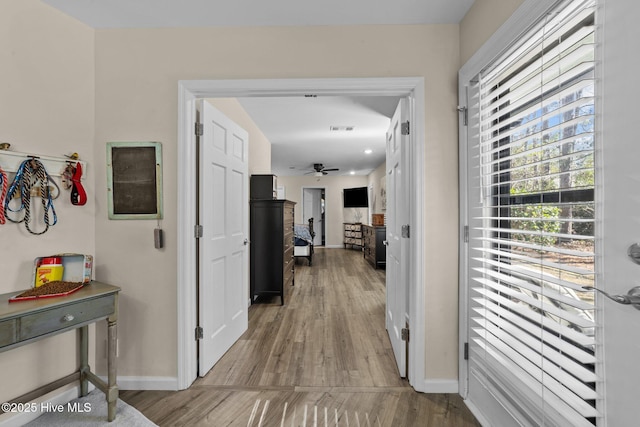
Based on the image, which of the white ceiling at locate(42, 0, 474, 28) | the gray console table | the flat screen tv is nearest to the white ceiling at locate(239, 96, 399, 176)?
the white ceiling at locate(42, 0, 474, 28)

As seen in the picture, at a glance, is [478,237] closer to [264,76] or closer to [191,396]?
[264,76]

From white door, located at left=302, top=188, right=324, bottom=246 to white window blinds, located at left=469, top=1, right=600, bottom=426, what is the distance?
8815 millimetres

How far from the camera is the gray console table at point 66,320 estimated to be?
4.29 ft

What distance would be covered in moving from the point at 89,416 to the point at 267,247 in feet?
7.57

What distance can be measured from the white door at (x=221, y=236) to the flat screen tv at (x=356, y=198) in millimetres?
7064

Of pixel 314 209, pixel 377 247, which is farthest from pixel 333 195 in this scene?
pixel 377 247

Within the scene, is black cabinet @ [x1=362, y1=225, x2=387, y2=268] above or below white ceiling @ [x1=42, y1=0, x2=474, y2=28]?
below

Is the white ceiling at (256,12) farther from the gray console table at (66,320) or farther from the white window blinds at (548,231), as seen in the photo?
the gray console table at (66,320)

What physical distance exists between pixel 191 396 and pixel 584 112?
8.18ft

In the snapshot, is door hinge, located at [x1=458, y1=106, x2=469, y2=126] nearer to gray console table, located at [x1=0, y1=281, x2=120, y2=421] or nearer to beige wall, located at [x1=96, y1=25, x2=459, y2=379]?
beige wall, located at [x1=96, y1=25, x2=459, y2=379]

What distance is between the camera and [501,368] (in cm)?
148

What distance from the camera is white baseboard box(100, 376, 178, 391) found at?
1972 millimetres

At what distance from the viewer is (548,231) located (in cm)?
120

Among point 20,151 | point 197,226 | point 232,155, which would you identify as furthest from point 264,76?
point 20,151
